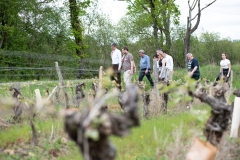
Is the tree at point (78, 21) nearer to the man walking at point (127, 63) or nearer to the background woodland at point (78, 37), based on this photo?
the background woodland at point (78, 37)

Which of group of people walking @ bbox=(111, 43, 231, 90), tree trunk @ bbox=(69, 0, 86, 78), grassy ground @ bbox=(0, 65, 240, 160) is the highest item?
tree trunk @ bbox=(69, 0, 86, 78)

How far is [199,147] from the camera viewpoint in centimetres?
455

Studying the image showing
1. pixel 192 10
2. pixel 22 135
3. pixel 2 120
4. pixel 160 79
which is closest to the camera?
pixel 22 135

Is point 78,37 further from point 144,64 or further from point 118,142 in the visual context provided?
point 118,142

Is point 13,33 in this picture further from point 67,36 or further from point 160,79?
point 160,79

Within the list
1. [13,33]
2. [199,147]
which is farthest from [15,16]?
[199,147]

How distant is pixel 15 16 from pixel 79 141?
876 inches

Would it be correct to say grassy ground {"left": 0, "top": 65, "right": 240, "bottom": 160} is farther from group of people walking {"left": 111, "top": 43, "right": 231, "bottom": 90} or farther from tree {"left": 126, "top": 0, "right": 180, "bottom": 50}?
tree {"left": 126, "top": 0, "right": 180, "bottom": 50}

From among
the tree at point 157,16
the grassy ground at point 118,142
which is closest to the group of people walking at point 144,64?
the grassy ground at point 118,142

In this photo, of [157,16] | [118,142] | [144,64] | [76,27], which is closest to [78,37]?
[76,27]

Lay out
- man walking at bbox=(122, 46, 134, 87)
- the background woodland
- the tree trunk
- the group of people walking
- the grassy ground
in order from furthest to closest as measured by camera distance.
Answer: the tree trunk, the background woodland, man walking at bbox=(122, 46, 134, 87), the group of people walking, the grassy ground

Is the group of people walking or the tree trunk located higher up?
the tree trunk

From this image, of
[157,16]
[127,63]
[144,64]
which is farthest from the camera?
[157,16]

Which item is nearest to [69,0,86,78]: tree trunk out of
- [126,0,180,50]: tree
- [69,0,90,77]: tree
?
[69,0,90,77]: tree
